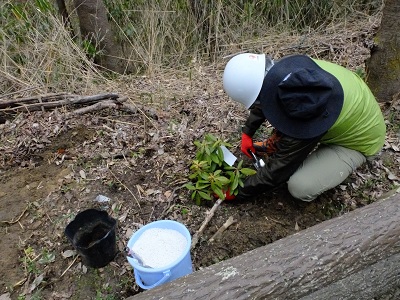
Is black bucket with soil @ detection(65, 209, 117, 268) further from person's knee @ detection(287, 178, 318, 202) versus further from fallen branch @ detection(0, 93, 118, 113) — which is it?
fallen branch @ detection(0, 93, 118, 113)

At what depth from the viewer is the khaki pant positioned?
2494 millimetres

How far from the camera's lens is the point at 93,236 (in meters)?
2.26

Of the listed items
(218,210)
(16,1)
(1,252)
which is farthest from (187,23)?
(1,252)

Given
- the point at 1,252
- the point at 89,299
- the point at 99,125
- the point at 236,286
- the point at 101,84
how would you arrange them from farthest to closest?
the point at 101,84, the point at 99,125, the point at 1,252, the point at 89,299, the point at 236,286

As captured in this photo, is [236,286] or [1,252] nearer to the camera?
[236,286]

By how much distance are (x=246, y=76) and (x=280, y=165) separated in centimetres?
58

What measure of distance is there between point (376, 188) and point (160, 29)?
3.04 meters

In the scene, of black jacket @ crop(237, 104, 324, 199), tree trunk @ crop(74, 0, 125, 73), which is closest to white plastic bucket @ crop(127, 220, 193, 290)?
black jacket @ crop(237, 104, 324, 199)

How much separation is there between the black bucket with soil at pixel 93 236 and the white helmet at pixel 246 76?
1051 mm

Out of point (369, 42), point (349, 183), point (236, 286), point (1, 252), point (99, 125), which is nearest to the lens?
point (236, 286)

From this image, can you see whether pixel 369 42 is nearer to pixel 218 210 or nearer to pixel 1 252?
pixel 218 210

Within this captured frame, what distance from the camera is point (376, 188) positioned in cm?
270

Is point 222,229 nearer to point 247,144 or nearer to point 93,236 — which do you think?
point 247,144

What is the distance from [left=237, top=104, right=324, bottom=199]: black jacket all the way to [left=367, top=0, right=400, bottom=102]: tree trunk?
1.23m
